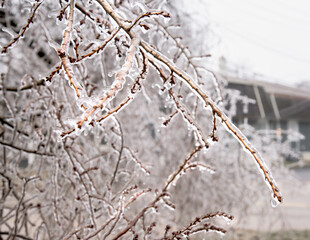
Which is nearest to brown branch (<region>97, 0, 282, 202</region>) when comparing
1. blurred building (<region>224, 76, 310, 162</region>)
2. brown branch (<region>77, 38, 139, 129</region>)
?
brown branch (<region>77, 38, 139, 129</region>)

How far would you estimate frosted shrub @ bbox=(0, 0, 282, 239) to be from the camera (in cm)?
99

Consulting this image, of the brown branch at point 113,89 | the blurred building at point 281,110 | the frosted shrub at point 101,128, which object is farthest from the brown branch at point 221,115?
the blurred building at point 281,110

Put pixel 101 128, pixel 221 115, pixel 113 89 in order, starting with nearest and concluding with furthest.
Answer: pixel 113 89 → pixel 221 115 → pixel 101 128

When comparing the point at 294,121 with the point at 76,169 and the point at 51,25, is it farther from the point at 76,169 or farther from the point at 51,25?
the point at 76,169

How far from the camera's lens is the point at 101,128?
208 cm

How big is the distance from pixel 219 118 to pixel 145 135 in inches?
165

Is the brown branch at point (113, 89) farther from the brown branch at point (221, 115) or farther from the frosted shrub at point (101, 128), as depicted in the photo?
the brown branch at point (221, 115)

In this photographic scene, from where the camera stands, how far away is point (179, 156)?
17.0 feet

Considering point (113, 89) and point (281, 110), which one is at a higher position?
point (281, 110)

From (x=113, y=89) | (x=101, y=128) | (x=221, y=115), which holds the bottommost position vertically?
(x=113, y=89)

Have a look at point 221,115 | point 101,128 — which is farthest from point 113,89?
point 101,128

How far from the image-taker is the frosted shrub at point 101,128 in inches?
39.1

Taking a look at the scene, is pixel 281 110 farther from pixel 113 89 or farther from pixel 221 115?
pixel 113 89

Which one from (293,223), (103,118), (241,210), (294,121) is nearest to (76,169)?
(103,118)
